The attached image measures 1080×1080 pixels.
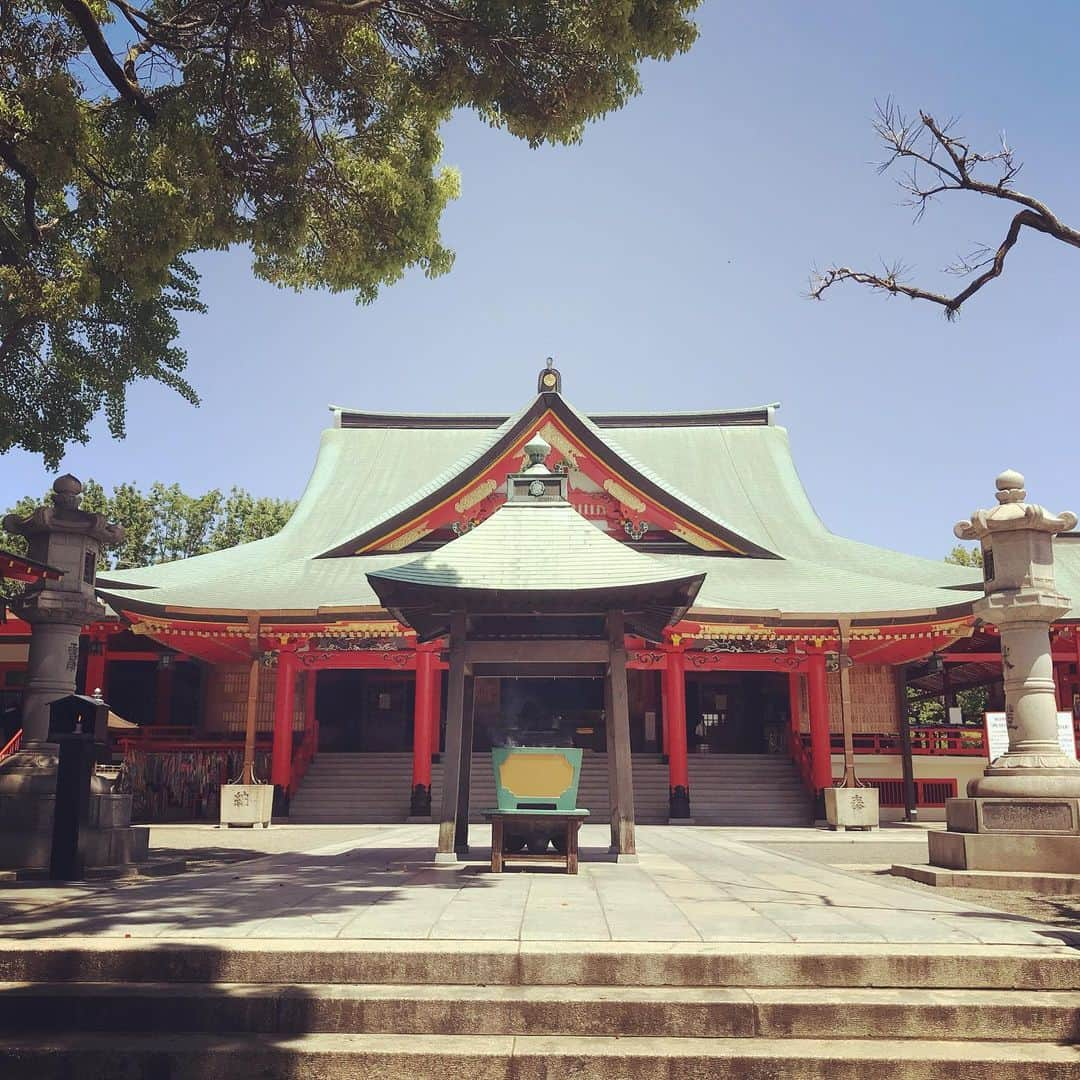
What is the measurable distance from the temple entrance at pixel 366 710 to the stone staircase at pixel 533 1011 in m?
19.9

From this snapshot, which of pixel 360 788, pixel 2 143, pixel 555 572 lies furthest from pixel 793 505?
pixel 2 143

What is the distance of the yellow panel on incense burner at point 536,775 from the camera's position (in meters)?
9.66

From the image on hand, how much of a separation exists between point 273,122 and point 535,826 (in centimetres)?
775

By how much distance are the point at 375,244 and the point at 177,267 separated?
414 centimetres

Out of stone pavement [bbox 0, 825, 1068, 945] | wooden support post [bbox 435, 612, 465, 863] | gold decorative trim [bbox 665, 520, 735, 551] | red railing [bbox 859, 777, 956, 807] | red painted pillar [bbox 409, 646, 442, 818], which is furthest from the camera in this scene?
gold decorative trim [bbox 665, 520, 735, 551]

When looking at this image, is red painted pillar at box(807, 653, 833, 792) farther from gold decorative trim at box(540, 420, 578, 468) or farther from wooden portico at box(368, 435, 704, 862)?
wooden portico at box(368, 435, 704, 862)

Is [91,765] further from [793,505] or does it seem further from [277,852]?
[793,505]

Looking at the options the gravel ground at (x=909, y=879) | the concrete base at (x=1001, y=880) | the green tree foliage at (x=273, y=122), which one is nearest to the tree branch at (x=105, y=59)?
the green tree foliage at (x=273, y=122)

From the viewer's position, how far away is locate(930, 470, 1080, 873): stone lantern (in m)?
9.40

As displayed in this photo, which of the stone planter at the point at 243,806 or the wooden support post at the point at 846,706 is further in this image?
the wooden support post at the point at 846,706

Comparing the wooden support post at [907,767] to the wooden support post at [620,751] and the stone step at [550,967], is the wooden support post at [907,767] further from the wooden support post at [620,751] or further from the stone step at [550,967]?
the stone step at [550,967]

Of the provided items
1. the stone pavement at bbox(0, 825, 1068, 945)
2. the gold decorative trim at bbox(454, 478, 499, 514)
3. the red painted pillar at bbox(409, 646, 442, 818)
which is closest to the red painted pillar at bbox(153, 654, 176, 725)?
the red painted pillar at bbox(409, 646, 442, 818)

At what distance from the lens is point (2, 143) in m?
8.76

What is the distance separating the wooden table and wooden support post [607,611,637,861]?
3.00 feet
